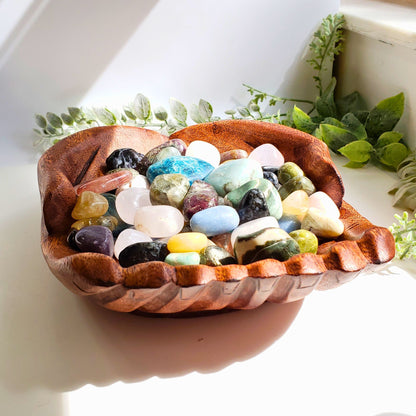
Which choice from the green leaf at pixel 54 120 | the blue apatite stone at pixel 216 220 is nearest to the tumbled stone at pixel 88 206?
the blue apatite stone at pixel 216 220

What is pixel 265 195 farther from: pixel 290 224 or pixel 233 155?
pixel 233 155

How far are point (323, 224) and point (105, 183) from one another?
0.80ft

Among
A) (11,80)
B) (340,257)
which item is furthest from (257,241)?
(11,80)

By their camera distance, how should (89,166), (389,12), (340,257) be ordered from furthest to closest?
1. (389,12)
2. (89,166)
3. (340,257)

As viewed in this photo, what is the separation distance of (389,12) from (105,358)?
31.1 inches

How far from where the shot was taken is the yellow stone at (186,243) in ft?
1.55

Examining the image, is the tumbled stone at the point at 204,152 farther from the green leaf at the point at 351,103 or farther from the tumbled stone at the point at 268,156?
the green leaf at the point at 351,103

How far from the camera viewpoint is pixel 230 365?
1.52ft

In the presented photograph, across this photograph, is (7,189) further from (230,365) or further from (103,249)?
(230,365)

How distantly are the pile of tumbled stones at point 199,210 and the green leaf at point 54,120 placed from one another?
307 mm

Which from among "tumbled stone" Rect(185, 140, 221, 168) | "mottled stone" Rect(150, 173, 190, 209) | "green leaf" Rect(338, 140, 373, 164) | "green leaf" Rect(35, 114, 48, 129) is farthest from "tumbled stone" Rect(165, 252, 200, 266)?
"green leaf" Rect(35, 114, 48, 129)

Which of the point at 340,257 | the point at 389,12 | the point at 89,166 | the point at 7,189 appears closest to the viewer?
the point at 340,257

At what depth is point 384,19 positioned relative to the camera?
2.88 feet

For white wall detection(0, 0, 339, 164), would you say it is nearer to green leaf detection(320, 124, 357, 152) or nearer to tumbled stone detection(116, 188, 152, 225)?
green leaf detection(320, 124, 357, 152)
